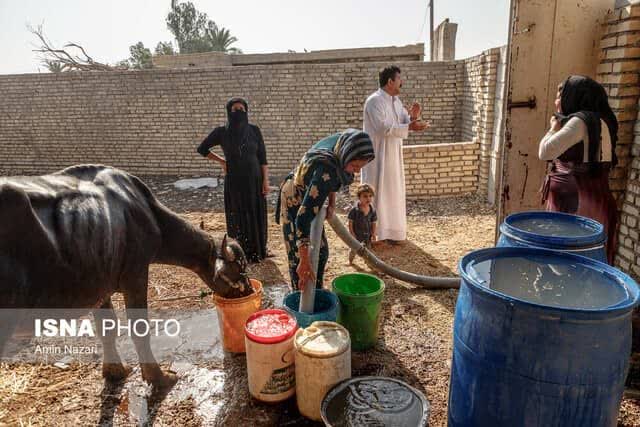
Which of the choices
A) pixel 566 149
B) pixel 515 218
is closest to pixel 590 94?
pixel 566 149

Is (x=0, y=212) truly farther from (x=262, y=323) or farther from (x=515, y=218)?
(x=515, y=218)

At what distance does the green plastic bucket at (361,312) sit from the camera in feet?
10.4

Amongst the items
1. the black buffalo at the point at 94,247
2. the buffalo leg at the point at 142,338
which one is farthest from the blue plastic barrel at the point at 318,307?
the buffalo leg at the point at 142,338

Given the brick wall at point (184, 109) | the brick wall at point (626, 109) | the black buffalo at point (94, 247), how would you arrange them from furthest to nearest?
the brick wall at point (184, 109)
the brick wall at point (626, 109)
the black buffalo at point (94, 247)

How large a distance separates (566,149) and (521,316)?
79.8 inches

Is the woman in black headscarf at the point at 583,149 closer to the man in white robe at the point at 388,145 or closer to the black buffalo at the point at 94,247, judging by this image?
the man in white robe at the point at 388,145

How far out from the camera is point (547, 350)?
4.94 ft

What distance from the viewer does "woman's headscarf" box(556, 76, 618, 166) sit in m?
2.95

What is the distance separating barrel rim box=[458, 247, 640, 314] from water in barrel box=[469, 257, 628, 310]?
0.02 m

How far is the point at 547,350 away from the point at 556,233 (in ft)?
4.21

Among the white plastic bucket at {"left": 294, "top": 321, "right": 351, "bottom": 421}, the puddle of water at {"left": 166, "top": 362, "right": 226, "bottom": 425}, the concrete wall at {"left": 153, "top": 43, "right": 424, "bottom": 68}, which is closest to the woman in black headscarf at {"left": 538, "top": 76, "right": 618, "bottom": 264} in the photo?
the white plastic bucket at {"left": 294, "top": 321, "right": 351, "bottom": 421}

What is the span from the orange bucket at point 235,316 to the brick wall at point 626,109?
3305 millimetres

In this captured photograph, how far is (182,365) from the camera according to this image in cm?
330

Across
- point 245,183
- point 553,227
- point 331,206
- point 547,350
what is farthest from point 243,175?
point 547,350
